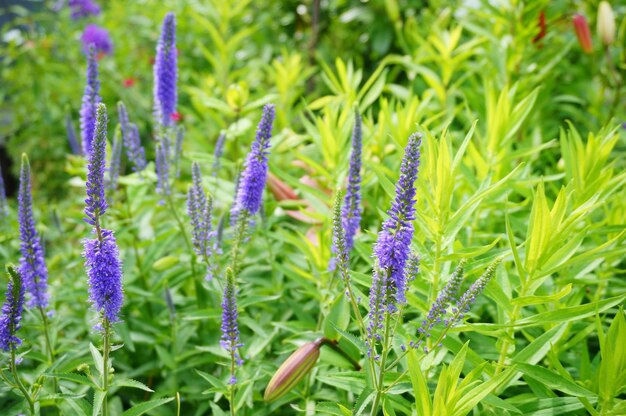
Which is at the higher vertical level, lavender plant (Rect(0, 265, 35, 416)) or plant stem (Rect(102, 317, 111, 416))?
lavender plant (Rect(0, 265, 35, 416))

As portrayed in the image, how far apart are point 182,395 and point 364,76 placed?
3.38 metres

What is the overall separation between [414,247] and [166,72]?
1.40 metres

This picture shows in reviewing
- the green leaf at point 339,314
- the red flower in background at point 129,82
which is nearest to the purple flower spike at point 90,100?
the green leaf at point 339,314

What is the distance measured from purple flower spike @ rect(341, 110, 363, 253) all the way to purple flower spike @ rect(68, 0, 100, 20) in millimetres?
4813

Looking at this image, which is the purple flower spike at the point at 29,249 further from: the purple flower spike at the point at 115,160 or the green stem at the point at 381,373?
the green stem at the point at 381,373

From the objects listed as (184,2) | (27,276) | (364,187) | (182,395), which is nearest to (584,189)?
(364,187)

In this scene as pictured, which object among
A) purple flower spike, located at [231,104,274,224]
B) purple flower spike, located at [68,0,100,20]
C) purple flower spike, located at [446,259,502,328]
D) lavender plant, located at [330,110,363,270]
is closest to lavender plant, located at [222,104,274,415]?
purple flower spike, located at [231,104,274,224]

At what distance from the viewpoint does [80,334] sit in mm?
2625

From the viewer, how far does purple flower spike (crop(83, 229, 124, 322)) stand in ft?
5.06

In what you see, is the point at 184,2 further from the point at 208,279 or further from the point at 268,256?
the point at 208,279

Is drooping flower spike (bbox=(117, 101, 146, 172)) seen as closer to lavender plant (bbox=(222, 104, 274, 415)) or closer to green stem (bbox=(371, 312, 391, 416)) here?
lavender plant (bbox=(222, 104, 274, 415))

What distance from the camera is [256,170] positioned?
76.6 inches

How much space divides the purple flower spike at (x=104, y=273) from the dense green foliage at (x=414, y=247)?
23cm

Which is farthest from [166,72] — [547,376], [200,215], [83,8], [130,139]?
[83,8]
